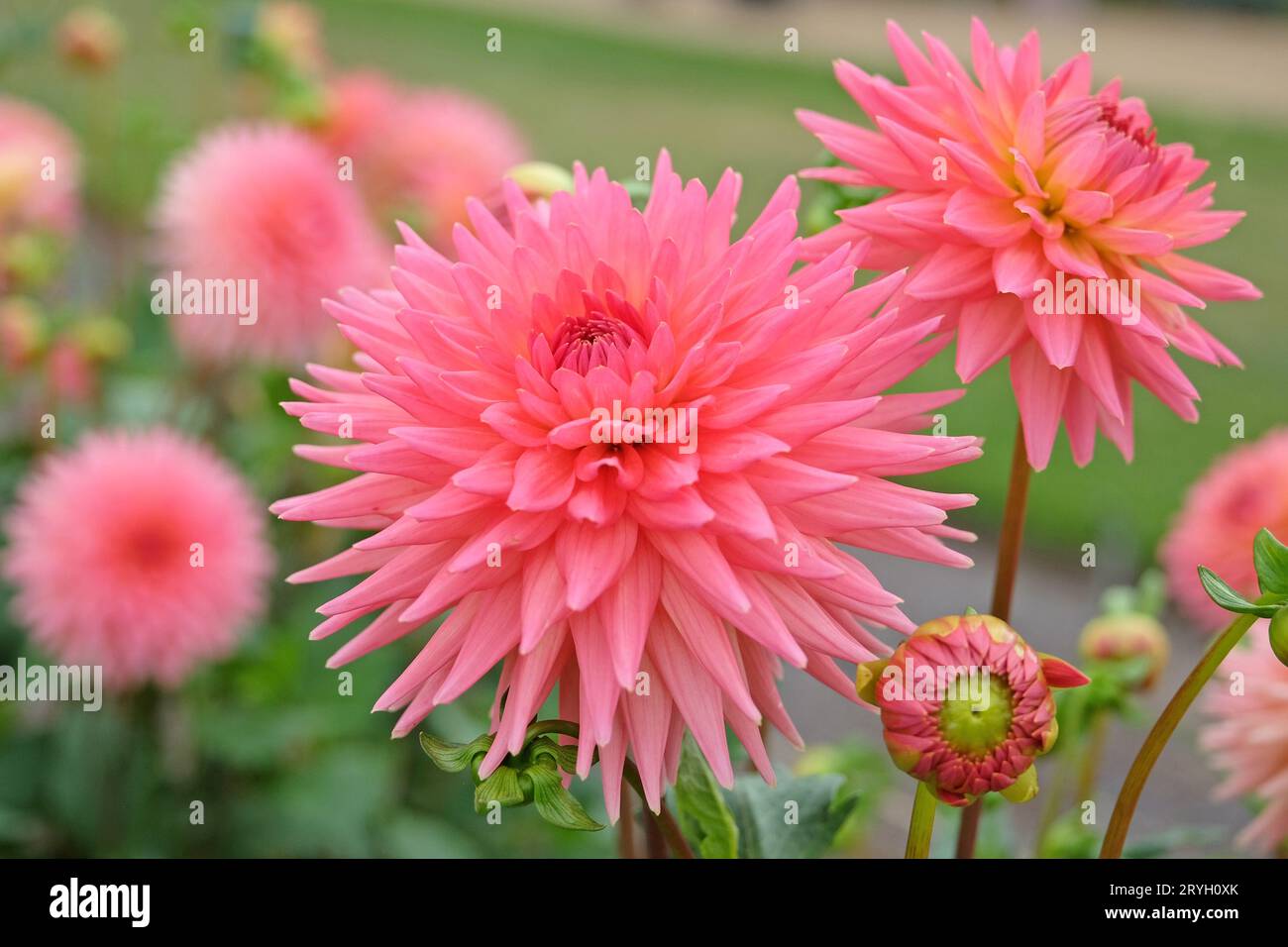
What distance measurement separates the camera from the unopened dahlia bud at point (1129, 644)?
36.9 inches

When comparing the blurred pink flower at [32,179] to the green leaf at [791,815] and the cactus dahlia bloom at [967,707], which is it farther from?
the cactus dahlia bloom at [967,707]

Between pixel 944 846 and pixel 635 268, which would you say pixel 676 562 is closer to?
pixel 635 268

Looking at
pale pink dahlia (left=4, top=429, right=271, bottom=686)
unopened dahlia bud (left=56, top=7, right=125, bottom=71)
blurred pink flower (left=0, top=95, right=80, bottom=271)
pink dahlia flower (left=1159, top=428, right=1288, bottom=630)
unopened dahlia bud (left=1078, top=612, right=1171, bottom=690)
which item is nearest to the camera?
unopened dahlia bud (left=1078, top=612, right=1171, bottom=690)

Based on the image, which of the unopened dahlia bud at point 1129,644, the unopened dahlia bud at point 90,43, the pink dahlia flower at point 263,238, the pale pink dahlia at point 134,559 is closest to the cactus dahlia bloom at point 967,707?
the unopened dahlia bud at point 1129,644

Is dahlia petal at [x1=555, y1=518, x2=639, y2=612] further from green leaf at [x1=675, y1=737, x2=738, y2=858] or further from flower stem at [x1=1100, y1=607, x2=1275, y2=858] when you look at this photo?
flower stem at [x1=1100, y1=607, x2=1275, y2=858]

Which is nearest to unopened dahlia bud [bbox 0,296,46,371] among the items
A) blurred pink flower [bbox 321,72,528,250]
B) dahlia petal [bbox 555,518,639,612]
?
blurred pink flower [bbox 321,72,528,250]

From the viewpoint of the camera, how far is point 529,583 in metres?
0.58

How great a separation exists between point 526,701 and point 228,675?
1.26 metres

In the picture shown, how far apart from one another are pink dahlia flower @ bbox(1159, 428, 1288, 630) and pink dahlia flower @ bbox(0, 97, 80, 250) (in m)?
1.39

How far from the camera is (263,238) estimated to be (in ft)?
5.05

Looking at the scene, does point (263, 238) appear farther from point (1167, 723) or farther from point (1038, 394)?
point (1167, 723)

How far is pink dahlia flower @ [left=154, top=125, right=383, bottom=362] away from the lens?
154cm

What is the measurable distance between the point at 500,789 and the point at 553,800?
0.08ft
